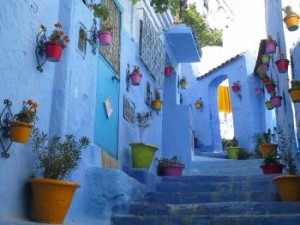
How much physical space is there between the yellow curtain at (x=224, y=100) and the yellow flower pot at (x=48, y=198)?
631 inches

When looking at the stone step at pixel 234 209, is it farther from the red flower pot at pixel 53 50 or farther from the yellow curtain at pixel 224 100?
the yellow curtain at pixel 224 100

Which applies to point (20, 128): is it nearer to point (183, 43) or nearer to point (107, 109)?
point (107, 109)

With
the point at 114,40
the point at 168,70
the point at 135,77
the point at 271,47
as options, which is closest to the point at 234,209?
the point at 135,77

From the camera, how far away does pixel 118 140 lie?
741 centimetres

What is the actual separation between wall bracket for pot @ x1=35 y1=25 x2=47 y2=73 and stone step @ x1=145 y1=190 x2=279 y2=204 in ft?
10.0

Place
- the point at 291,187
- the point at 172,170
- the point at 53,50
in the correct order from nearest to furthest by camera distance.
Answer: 1. the point at 53,50
2. the point at 291,187
3. the point at 172,170

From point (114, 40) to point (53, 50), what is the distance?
2.79 m

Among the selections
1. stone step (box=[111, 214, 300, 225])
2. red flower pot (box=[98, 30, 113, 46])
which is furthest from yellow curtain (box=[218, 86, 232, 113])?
stone step (box=[111, 214, 300, 225])

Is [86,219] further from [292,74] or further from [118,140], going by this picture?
[292,74]

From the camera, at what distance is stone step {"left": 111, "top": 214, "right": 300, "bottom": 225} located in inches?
204

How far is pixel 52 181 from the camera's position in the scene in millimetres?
4254

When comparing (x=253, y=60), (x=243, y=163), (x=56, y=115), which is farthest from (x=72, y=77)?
(x=253, y=60)

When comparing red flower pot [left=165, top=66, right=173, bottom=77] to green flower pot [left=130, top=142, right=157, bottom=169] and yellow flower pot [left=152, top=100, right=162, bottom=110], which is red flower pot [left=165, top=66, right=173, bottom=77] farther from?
green flower pot [left=130, top=142, right=157, bottom=169]

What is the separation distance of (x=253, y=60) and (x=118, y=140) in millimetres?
9187
